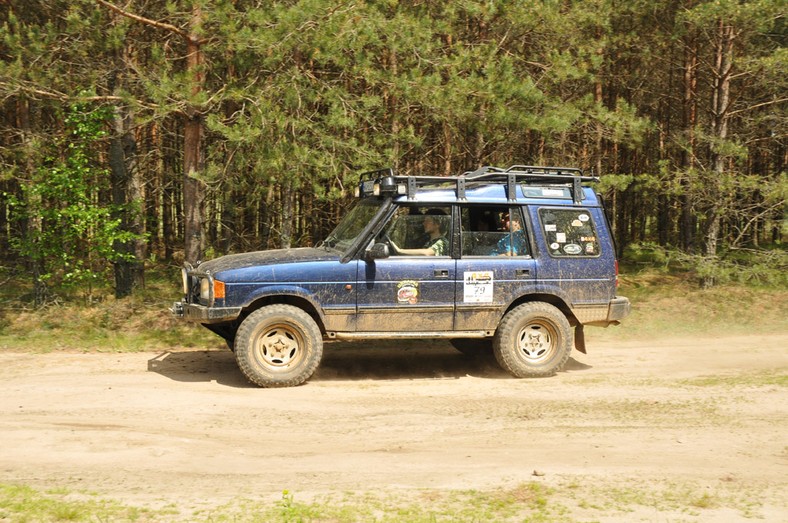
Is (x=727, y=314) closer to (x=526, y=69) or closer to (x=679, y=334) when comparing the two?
(x=679, y=334)

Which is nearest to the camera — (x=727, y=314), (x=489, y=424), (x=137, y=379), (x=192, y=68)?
(x=489, y=424)

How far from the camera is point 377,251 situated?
8727 mm

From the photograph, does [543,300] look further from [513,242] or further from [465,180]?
[465,180]

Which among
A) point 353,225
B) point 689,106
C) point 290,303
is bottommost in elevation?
point 290,303

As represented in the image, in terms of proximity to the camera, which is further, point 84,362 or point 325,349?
point 325,349

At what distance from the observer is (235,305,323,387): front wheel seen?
8.54 meters

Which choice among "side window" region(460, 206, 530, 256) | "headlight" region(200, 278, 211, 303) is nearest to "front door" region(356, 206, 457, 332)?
"side window" region(460, 206, 530, 256)

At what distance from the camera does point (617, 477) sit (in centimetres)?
575

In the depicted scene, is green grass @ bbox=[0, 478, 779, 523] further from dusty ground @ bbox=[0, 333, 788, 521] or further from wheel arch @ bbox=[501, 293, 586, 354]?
wheel arch @ bbox=[501, 293, 586, 354]

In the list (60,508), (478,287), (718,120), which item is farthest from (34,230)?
(718,120)

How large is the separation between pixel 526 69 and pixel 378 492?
1131 cm

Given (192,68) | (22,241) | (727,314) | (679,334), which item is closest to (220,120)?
(192,68)

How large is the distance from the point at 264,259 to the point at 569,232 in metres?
3.68

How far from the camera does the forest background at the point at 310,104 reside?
12000 mm
